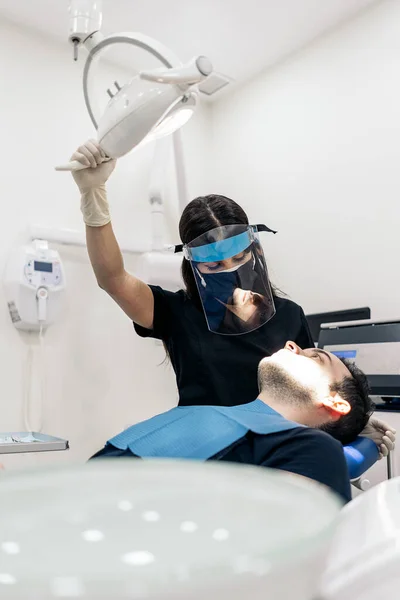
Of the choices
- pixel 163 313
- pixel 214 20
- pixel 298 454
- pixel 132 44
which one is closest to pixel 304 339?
pixel 163 313

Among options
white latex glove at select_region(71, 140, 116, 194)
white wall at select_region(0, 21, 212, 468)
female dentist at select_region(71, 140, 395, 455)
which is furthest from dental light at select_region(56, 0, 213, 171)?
white wall at select_region(0, 21, 212, 468)

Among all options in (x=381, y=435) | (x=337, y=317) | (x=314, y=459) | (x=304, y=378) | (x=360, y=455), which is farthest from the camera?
(x=337, y=317)

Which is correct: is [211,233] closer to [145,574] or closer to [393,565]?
[393,565]

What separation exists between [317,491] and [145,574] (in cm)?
17

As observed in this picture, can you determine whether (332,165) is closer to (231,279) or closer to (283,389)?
(231,279)

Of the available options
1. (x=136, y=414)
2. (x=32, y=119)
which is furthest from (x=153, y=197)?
(x=136, y=414)

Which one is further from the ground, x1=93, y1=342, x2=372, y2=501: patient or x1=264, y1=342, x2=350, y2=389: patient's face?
x1=264, y1=342, x2=350, y2=389: patient's face

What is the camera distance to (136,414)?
2.84 meters

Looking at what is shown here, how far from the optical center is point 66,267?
8.91 feet

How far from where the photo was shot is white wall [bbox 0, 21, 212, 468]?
101 inches

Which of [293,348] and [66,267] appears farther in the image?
[66,267]

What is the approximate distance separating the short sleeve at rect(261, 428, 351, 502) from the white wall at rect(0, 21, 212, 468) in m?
1.67

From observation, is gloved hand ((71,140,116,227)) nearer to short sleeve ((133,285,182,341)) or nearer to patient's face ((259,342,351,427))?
short sleeve ((133,285,182,341))

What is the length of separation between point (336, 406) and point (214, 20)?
7.16ft
